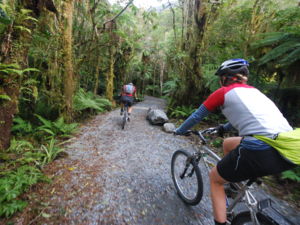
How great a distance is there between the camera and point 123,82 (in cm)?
1494

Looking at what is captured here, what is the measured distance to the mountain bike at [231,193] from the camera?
55.2 inches

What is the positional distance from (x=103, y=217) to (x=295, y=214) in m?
3.25

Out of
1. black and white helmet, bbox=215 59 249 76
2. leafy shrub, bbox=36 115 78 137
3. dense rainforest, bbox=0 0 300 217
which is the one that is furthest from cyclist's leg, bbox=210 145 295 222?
leafy shrub, bbox=36 115 78 137

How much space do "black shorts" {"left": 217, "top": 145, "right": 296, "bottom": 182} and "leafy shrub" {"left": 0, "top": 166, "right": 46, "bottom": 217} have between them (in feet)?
9.65

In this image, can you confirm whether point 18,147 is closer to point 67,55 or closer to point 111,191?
point 111,191

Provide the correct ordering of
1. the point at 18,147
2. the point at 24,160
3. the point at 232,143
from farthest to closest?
1. the point at 18,147
2. the point at 24,160
3. the point at 232,143

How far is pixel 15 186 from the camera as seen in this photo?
2357mm

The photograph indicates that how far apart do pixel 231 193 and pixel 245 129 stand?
103 centimetres

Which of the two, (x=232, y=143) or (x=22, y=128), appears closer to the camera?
(x=232, y=143)

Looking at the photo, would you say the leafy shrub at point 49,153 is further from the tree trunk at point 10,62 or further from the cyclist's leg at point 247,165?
the cyclist's leg at point 247,165

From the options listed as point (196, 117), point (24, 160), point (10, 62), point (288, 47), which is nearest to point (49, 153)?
point (24, 160)

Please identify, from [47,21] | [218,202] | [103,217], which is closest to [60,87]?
[47,21]

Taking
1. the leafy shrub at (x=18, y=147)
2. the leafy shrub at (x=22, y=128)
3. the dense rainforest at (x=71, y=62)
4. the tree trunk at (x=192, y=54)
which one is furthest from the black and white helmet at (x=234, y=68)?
the tree trunk at (x=192, y=54)

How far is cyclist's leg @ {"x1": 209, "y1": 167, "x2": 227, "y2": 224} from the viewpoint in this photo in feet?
5.53
